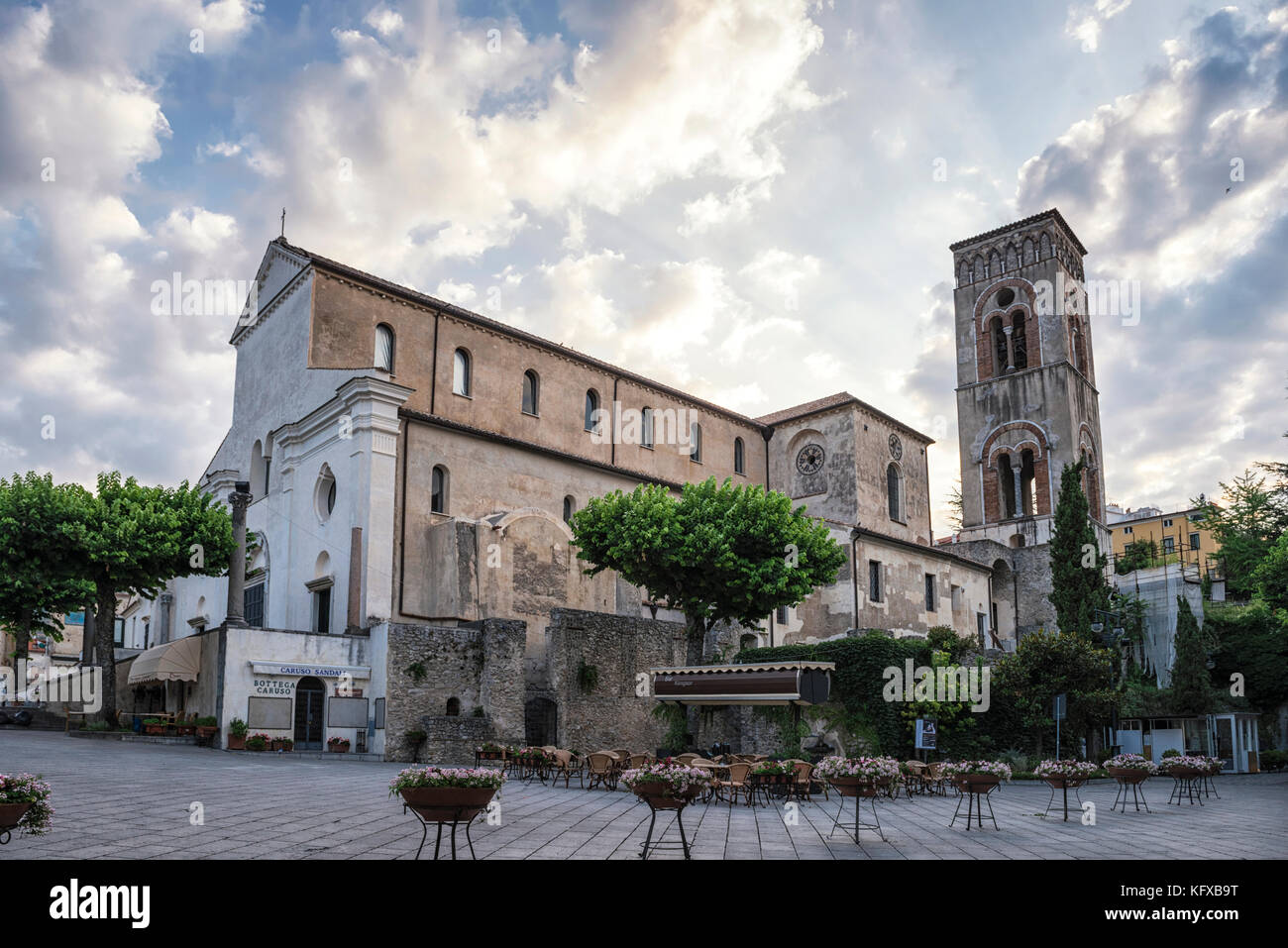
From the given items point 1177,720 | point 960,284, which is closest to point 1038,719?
point 1177,720

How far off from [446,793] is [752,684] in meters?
16.5

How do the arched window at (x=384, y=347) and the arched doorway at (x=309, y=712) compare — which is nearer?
the arched doorway at (x=309, y=712)

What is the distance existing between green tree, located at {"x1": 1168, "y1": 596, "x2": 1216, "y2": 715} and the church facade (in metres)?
7.89

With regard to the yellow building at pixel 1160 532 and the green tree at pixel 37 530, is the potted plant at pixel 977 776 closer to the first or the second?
the green tree at pixel 37 530

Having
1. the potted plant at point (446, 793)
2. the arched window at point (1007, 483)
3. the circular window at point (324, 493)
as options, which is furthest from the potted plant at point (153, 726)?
the arched window at point (1007, 483)

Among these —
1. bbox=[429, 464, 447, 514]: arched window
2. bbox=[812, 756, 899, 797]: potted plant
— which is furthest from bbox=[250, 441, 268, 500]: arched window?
bbox=[812, 756, 899, 797]: potted plant

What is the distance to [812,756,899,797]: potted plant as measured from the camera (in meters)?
12.6

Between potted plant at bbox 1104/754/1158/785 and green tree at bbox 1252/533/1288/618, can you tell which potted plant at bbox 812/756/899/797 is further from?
green tree at bbox 1252/533/1288/618

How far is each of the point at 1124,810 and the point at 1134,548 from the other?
47.4m

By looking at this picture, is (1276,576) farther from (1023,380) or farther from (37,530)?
(37,530)

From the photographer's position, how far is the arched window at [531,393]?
37812 millimetres

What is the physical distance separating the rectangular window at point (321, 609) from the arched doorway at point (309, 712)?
166 inches

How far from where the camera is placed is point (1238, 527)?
39312 mm
